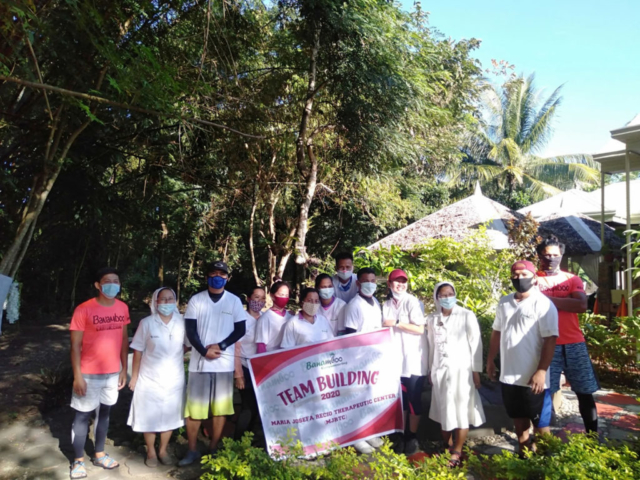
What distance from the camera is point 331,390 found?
14.8 feet

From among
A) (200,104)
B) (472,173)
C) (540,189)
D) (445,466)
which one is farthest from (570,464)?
(540,189)

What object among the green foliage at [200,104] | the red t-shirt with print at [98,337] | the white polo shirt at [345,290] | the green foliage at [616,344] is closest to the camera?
the red t-shirt with print at [98,337]

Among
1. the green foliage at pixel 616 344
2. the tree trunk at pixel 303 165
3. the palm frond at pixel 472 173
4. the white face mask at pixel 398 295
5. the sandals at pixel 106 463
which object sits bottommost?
the sandals at pixel 106 463

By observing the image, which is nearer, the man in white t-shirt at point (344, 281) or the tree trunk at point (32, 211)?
the man in white t-shirt at point (344, 281)

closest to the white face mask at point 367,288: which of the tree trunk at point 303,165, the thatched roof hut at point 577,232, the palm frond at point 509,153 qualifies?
the tree trunk at point 303,165

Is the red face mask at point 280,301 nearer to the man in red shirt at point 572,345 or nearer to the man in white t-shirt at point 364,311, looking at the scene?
the man in white t-shirt at point 364,311

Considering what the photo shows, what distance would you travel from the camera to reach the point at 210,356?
170 inches

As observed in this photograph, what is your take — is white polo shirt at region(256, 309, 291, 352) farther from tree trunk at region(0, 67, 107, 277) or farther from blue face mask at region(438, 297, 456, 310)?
tree trunk at region(0, 67, 107, 277)

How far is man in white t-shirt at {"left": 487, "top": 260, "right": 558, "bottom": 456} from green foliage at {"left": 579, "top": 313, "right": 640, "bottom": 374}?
12.0 feet

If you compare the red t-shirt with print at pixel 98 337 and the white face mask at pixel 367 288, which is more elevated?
the white face mask at pixel 367 288

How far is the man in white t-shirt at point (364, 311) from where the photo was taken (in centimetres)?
480

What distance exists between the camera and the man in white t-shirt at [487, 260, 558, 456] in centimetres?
404

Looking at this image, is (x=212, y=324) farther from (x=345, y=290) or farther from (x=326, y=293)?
(x=345, y=290)

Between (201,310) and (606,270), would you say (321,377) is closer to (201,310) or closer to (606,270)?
(201,310)
